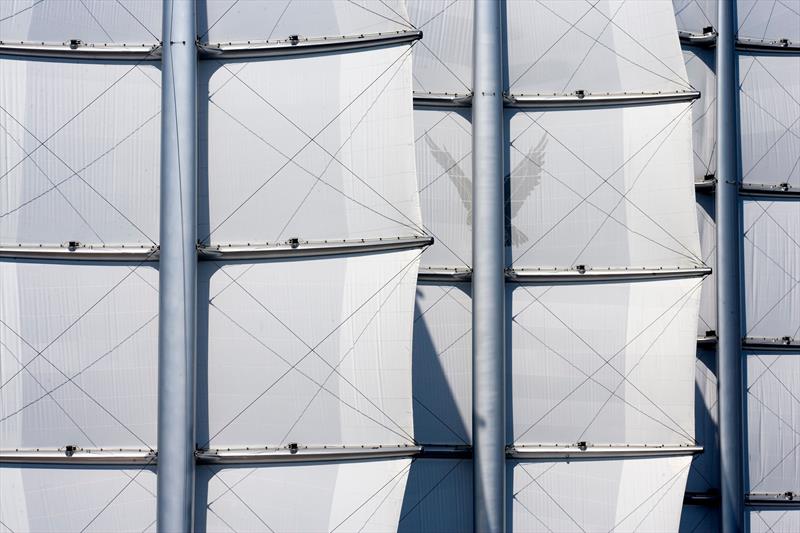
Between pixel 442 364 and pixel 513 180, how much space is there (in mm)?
3934

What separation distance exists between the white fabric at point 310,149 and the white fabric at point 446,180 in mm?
2646

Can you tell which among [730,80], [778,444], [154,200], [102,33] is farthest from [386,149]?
[778,444]

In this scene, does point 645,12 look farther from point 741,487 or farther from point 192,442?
point 192,442

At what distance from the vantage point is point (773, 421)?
25078 millimetres

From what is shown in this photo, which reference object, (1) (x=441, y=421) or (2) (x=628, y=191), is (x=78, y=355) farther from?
(2) (x=628, y=191)

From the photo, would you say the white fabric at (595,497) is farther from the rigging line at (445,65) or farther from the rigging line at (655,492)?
the rigging line at (445,65)

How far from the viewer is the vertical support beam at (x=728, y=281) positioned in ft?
80.6

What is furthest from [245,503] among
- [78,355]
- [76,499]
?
[78,355]

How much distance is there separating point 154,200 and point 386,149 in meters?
4.15

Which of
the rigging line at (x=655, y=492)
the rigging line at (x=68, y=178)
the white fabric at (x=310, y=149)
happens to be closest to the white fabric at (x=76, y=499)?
the rigging line at (x=68, y=178)

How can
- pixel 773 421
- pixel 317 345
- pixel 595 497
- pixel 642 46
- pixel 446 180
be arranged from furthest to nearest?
pixel 773 421 → pixel 642 46 → pixel 446 180 → pixel 595 497 → pixel 317 345

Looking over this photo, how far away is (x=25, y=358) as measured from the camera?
19375 millimetres

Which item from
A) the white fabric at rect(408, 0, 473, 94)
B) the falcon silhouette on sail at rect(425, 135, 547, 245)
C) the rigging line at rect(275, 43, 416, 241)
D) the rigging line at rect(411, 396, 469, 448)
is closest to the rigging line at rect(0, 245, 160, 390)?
the rigging line at rect(275, 43, 416, 241)

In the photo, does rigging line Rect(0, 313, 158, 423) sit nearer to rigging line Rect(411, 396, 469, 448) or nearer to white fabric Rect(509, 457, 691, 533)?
rigging line Rect(411, 396, 469, 448)
